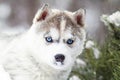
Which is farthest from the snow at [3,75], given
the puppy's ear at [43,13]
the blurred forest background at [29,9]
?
the blurred forest background at [29,9]

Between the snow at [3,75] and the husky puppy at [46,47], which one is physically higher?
the husky puppy at [46,47]

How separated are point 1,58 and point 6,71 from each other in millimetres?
174

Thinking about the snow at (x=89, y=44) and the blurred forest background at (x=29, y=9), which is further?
the blurred forest background at (x=29, y=9)

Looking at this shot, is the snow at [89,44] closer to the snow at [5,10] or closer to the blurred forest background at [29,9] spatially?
the blurred forest background at [29,9]

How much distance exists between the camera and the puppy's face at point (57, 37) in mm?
4832

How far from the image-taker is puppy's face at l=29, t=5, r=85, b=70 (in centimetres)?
483

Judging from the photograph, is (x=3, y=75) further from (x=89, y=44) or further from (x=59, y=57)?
(x=89, y=44)

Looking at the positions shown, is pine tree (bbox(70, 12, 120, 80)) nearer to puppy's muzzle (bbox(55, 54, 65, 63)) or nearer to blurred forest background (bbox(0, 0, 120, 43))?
puppy's muzzle (bbox(55, 54, 65, 63))

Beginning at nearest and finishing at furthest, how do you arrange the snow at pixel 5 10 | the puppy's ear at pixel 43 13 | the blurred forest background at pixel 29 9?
the puppy's ear at pixel 43 13, the blurred forest background at pixel 29 9, the snow at pixel 5 10

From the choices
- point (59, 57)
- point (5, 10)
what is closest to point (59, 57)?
point (59, 57)

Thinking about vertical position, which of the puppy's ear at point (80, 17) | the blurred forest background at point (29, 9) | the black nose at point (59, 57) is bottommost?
the black nose at point (59, 57)

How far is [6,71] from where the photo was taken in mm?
4945

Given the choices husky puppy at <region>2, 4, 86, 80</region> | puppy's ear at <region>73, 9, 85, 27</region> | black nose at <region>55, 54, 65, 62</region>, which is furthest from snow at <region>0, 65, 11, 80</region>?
puppy's ear at <region>73, 9, 85, 27</region>

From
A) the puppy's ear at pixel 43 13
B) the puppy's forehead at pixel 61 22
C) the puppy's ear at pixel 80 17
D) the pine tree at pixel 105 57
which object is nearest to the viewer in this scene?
the puppy's forehead at pixel 61 22
